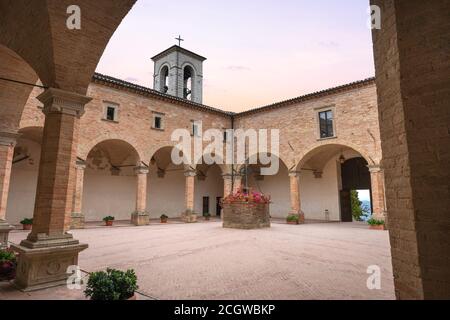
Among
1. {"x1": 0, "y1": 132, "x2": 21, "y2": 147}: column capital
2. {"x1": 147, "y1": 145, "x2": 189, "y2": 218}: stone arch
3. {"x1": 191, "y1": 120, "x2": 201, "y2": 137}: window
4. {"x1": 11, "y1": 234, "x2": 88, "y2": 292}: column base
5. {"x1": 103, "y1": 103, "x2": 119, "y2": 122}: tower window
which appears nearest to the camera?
{"x1": 11, "y1": 234, "x2": 88, "y2": 292}: column base

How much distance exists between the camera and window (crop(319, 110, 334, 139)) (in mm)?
18094

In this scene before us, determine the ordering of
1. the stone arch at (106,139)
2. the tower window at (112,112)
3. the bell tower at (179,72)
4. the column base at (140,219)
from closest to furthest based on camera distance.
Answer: the stone arch at (106,139), the tower window at (112,112), the column base at (140,219), the bell tower at (179,72)

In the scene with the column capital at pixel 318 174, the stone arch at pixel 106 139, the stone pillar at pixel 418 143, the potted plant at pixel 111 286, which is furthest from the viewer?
the column capital at pixel 318 174

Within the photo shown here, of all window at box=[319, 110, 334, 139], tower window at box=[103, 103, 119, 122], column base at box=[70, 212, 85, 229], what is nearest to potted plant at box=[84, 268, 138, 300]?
column base at box=[70, 212, 85, 229]

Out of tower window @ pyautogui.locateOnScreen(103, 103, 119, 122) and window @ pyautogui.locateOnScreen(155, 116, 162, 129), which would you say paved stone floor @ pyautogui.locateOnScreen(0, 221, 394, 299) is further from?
window @ pyautogui.locateOnScreen(155, 116, 162, 129)

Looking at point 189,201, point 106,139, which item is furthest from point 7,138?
point 189,201

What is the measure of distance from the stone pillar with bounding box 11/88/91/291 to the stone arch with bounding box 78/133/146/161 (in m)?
10.4

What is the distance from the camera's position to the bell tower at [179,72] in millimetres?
26406

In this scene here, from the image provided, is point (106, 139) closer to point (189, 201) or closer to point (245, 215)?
point (189, 201)

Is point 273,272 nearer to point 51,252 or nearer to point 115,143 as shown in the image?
point 51,252

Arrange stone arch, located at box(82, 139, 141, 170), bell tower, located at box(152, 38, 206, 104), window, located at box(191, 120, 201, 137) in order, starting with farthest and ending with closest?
bell tower, located at box(152, 38, 206, 104)
window, located at box(191, 120, 201, 137)
stone arch, located at box(82, 139, 141, 170)

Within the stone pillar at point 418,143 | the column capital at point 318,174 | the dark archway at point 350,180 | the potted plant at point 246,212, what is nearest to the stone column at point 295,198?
the column capital at point 318,174

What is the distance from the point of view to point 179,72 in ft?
86.7

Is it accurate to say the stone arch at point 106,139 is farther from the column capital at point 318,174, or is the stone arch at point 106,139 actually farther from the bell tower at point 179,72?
the column capital at point 318,174
